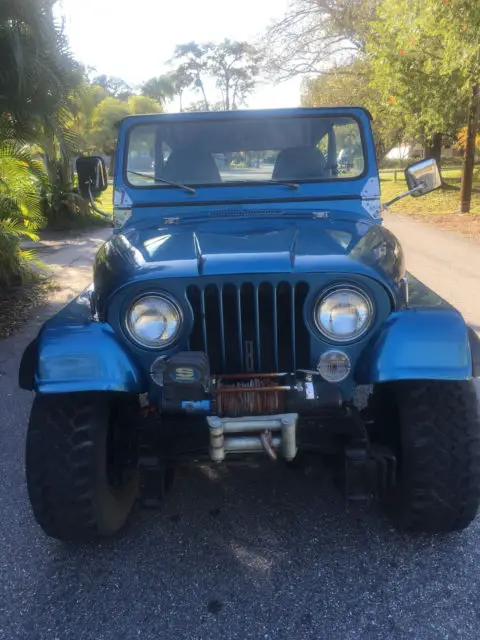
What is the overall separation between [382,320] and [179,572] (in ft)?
4.42

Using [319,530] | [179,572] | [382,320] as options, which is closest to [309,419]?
[382,320]

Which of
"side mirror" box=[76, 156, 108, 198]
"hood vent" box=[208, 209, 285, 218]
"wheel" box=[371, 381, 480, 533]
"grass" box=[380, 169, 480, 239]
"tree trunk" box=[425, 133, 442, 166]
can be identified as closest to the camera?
"wheel" box=[371, 381, 480, 533]

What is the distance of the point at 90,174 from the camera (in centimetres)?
363

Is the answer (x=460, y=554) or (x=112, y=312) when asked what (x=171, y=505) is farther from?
(x=460, y=554)

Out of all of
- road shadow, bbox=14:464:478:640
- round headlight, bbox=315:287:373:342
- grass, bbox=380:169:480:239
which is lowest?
grass, bbox=380:169:480:239

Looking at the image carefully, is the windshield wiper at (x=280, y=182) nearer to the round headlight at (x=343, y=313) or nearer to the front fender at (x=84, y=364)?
the round headlight at (x=343, y=313)

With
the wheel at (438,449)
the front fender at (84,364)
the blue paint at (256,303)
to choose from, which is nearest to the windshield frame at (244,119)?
the blue paint at (256,303)

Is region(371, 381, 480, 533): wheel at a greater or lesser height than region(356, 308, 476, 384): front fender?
lesser

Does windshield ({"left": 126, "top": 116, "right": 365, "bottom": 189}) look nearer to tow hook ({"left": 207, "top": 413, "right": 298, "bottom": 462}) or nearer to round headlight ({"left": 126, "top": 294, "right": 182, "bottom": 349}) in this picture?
round headlight ({"left": 126, "top": 294, "right": 182, "bottom": 349})

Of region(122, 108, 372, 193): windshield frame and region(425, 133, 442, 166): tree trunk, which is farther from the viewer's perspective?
region(425, 133, 442, 166): tree trunk

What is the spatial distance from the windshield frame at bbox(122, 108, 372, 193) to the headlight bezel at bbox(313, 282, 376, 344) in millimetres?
1263

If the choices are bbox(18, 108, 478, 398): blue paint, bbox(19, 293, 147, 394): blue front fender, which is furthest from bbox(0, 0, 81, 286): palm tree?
bbox(19, 293, 147, 394): blue front fender

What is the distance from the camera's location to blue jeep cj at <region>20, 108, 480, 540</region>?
7.01ft

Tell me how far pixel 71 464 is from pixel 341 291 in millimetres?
1275
